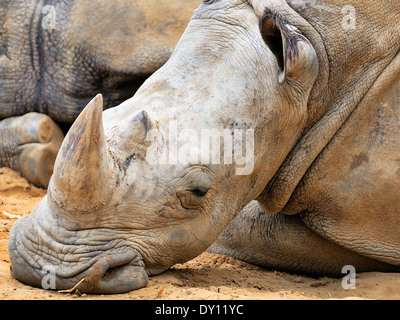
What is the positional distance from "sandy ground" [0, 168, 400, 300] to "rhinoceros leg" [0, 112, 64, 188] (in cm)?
121

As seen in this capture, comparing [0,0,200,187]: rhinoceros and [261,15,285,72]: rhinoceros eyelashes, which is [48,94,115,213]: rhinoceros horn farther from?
[0,0,200,187]: rhinoceros

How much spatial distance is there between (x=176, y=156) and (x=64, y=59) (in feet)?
10.9

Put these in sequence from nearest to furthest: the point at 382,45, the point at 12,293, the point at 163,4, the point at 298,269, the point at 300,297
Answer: the point at 12,293 < the point at 300,297 < the point at 382,45 < the point at 298,269 < the point at 163,4

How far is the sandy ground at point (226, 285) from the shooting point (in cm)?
364

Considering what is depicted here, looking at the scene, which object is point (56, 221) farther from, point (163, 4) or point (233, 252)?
point (163, 4)

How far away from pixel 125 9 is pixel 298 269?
286 cm

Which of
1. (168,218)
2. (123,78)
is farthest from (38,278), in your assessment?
(123,78)

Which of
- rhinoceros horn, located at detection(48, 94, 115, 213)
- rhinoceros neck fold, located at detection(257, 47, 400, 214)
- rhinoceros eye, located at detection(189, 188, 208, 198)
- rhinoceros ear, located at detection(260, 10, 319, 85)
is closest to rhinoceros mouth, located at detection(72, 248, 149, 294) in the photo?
rhinoceros horn, located at detection(48, 94, 115, 213)

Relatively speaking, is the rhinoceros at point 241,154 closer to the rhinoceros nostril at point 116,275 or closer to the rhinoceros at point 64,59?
the rhinoceros nostril at point 116,275

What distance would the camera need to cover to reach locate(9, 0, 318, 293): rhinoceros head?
3594mm

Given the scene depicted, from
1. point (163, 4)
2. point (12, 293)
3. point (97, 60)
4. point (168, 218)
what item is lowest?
point (12, 293)

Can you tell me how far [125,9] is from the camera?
21.6 ft

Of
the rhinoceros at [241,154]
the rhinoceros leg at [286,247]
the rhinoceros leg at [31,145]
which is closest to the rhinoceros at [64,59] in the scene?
the rhinoceros leg at [31,145]

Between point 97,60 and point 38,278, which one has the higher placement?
point 97,60
